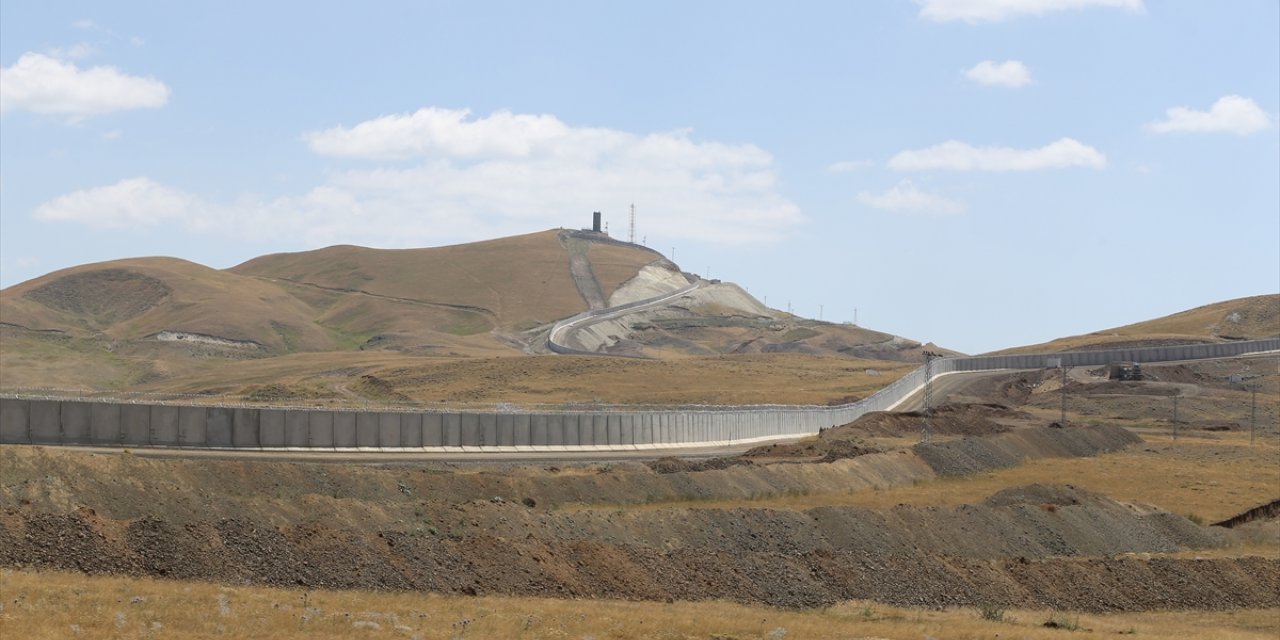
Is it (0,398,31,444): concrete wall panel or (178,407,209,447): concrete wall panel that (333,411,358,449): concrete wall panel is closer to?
(178,407,209,447): concrete wall panel

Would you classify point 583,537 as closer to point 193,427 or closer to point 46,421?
point 193,427

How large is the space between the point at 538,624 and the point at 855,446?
45856 mm

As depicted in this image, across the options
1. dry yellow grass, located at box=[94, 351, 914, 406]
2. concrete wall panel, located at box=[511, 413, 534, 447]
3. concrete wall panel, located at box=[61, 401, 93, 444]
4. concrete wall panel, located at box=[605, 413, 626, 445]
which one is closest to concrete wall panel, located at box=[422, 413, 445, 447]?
concrete wall panel, located at box=[511, 413, 534, 447]

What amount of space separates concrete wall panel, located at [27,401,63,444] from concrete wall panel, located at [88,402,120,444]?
1164 mm

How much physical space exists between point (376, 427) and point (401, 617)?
33.2m

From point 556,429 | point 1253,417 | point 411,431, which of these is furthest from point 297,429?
point 1253,417

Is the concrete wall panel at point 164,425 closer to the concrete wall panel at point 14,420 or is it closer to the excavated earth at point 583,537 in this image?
the concrete wall panel at point 14,420

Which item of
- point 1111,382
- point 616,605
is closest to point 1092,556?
point 616,605

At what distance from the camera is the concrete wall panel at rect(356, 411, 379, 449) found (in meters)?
62.1

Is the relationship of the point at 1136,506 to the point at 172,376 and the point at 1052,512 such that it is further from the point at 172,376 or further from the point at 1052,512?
the point at 172,376

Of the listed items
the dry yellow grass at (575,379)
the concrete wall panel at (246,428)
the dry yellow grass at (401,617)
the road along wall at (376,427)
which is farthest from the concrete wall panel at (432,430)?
the dry yellow grass at (575,379)

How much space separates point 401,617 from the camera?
3019 cm

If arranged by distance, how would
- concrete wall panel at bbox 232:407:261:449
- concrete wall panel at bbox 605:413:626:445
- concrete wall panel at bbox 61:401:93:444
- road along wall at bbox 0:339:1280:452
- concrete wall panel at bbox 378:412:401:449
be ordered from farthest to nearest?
1. concrete wall panel at bbox 605:413:626:445
2. concrete wall panel at bbox 378:412:401:449
3. concrete wall panel at bbox 232:407:261:449
4. road along wall at bbox 0:339:1280:452
5. concrete wall panel at bbox 61:401:93:444

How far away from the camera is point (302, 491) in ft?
152
